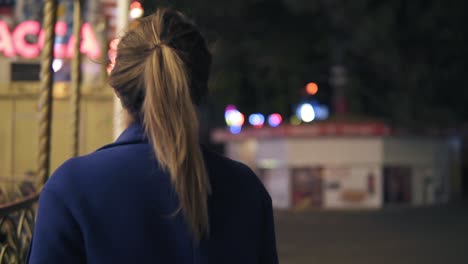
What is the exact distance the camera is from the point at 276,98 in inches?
1601

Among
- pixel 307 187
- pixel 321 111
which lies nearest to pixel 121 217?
pixel 307 187

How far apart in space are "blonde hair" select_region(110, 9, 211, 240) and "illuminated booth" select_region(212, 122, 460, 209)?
25.8m

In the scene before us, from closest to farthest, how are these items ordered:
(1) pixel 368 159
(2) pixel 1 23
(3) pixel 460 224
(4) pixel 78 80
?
(4) pixel 78 80
(2) pixel 1 23
(3) pixel 460 224
(1) pixel 368 159

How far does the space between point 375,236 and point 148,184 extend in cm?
1648

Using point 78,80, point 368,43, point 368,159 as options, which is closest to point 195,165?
point 78,80

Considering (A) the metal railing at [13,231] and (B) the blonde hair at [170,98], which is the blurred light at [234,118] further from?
(B) the blonde hair at [170,98]

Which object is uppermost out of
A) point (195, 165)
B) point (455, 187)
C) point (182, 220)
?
point (195, 165)

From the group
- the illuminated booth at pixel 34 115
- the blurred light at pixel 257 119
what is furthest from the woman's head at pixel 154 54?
the blurred light at pixel 257 119

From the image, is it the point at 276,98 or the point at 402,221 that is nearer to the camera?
the point at 402,221

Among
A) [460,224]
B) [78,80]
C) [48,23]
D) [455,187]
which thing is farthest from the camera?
[455,187]

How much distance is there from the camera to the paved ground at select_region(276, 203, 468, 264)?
14238 mm

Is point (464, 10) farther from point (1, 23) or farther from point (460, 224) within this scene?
point (1, 23)

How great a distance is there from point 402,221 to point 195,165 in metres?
20.9

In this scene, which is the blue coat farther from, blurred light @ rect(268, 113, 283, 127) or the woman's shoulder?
blurred light @ rect(268, 113, 283, 127)
